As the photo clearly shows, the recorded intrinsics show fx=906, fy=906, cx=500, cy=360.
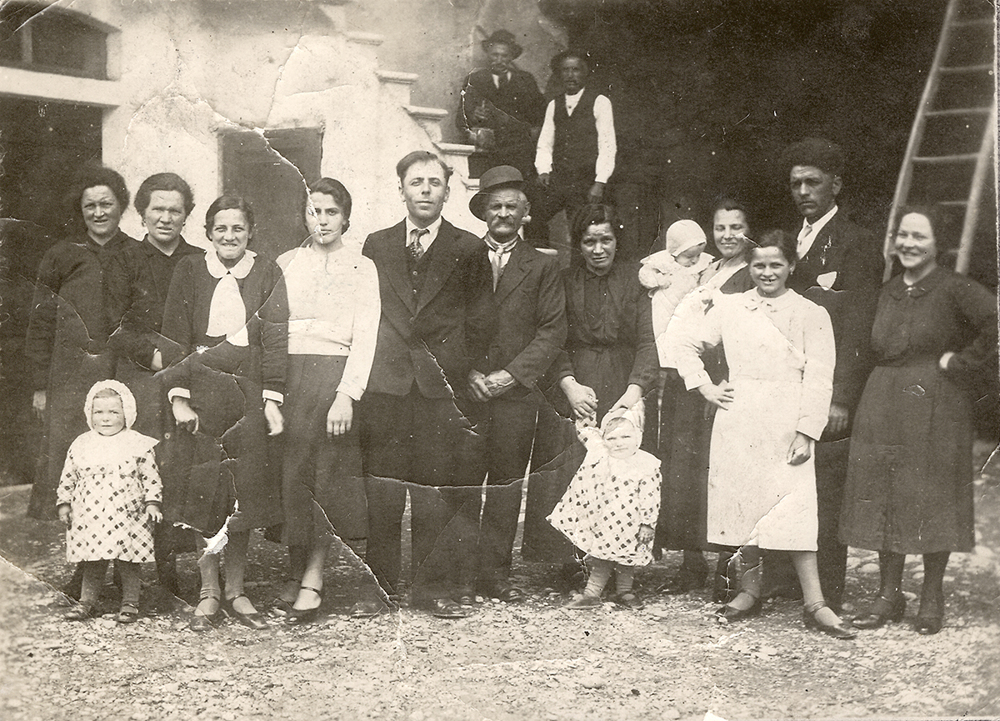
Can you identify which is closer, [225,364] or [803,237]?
[225,364]

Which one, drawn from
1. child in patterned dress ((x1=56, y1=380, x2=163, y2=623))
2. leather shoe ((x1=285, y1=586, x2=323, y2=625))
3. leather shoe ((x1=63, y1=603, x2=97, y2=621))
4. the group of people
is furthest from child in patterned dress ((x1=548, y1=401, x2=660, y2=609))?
leather shoe ((x1=63, y1=603, x2=97, y2=621))

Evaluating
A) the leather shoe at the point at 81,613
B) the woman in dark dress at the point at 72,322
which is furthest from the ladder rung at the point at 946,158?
the leather shoe at the point at 81,613

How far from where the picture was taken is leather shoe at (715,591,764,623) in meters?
2.75

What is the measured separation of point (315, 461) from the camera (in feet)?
8.70

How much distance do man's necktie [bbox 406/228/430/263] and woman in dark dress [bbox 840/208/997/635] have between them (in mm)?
1385

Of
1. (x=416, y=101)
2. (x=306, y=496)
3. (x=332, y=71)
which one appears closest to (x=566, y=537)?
(x=306, y=496)

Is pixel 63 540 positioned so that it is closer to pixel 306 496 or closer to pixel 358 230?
pixel 306 496

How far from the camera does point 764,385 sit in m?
2.72

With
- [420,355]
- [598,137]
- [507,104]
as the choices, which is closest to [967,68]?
[598,137]

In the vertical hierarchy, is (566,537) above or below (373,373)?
below

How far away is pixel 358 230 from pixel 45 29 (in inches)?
42.7

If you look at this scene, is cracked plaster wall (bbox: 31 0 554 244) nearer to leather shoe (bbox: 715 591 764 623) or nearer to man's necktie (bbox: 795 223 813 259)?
man's necktie (bbox: 795 223 813 259)

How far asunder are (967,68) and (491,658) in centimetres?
231

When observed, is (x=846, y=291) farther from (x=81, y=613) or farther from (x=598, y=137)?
(x=81, y=613)
